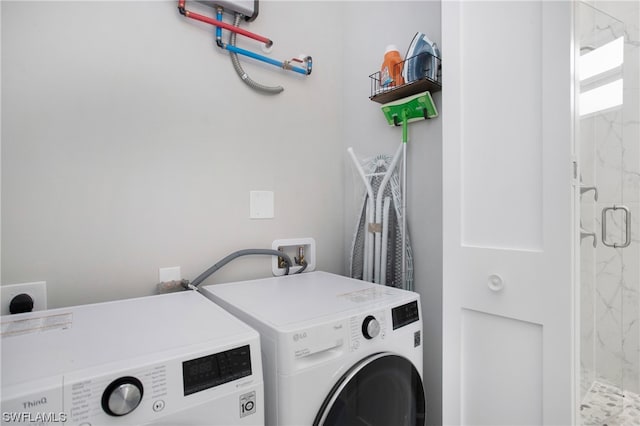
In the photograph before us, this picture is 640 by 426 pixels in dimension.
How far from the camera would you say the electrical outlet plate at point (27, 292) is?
967mm

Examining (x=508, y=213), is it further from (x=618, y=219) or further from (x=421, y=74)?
(x=618, y=219)

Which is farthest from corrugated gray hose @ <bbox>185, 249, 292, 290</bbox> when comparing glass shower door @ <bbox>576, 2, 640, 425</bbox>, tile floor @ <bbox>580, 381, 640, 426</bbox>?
tile floor @ <bbox>580, 381, 640, 426</bbox>

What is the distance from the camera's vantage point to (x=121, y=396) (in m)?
0.58

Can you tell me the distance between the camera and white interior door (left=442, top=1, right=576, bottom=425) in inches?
A: 33.3

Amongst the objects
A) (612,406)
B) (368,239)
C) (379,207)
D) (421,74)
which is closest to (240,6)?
(421,74)

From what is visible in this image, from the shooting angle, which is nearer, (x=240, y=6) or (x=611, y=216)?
(x=240, y=6)

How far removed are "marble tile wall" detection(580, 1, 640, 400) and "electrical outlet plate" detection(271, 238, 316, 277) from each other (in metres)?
1.17

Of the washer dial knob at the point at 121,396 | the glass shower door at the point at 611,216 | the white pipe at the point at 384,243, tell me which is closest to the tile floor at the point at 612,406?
the glass shower door at the point at 611,216

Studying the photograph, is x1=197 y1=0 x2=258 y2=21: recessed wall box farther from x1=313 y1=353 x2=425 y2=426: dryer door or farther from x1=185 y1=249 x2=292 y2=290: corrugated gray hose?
x1=313 y1=353 x2=425 y2=426: dryer door

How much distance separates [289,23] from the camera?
1.60m

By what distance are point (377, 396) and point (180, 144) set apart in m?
1.17

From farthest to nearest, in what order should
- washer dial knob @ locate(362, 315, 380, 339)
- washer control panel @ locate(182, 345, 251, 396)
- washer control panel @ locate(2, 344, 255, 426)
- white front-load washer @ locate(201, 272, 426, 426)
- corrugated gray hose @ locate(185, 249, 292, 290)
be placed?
corrugated gray hose @ locate(185, 249, 292, 290) < washer dial knob @ locate(362, 315, 380, 339) < white front-load washer @ locate(201, 272, 426, 426) < washer control panel @ locate(182, 345, 251, 396) < washer control panel @ locate(2, 344, 255, 426)

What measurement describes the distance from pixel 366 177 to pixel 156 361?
3.95ft

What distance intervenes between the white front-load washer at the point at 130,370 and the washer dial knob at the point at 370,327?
33 cm
